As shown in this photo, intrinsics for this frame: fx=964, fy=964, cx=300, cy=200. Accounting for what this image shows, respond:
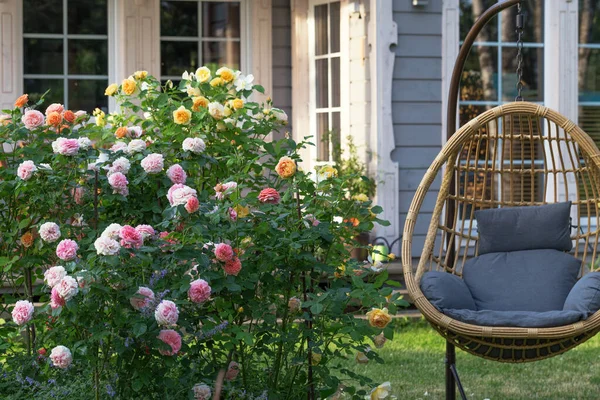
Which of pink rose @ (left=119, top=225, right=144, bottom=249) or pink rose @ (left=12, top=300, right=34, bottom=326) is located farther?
pink rose @ (left=12, top=300, right=34, bottom=326)

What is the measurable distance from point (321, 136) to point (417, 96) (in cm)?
77

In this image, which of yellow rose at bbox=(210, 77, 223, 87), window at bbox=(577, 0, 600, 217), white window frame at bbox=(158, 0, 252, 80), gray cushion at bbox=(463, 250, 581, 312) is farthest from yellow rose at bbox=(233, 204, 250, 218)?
window at bbox=(577, 0, 600, 217)

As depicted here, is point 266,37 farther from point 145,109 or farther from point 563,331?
point 563,331

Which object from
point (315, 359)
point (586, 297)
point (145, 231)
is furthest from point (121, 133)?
point (586, 297)

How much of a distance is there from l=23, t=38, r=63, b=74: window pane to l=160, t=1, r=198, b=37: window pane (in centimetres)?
72

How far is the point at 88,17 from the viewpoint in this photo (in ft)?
21.5

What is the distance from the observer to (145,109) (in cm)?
335

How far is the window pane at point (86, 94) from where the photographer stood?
21.4 ft

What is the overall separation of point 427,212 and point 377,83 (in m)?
0.90

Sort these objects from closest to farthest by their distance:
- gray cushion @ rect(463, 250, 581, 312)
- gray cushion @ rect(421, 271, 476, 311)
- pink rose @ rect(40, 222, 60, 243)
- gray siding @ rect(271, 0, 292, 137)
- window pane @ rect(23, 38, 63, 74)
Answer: pink rose @ rect(40, 222, 60, 243)
gray cushion @ rect(421, 271, 476, 311)
gray cushion @ rect(463, 250, 581, 312)
window pane @ rect(23, 38, 63, 74)
gray siding @ rect(271, 0, 292, 137)

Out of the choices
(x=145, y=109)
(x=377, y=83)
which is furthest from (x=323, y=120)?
(x=145, y=109)

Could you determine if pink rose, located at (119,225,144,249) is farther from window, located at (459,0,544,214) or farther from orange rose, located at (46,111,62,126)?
window, located at (459,0,544,214)

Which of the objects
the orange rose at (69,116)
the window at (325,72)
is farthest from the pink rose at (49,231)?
the window at (325,72)

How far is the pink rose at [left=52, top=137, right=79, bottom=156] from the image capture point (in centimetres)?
278
